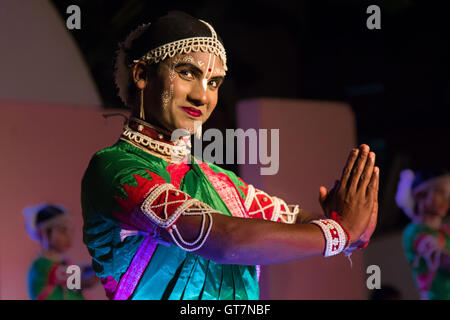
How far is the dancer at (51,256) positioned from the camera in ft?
9.53

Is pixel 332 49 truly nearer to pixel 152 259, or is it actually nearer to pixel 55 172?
pixel 55 172

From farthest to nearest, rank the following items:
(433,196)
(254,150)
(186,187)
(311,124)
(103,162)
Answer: (433,196)
(311,124)
(254,150)
(186,187)
(103,162)

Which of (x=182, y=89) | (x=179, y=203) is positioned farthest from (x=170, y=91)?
(x=179, y=203)

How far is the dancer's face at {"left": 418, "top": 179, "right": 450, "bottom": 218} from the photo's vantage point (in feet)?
13.2

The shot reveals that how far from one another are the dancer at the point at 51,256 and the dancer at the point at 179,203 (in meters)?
1.36

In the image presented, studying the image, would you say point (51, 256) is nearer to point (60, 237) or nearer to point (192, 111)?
point (60, 237)

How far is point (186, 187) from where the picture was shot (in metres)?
1.66

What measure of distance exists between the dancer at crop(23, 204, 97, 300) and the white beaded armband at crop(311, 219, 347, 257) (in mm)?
1753

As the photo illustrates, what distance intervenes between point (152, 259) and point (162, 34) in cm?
60

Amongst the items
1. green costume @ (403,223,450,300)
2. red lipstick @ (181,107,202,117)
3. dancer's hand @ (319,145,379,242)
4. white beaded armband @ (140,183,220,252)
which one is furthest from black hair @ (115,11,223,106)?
green costume @ (403,223,450,300)

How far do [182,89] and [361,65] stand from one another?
304 centimetres

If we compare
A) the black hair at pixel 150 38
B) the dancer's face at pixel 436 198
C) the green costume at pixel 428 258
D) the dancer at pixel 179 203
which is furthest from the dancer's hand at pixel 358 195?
the dancer's face at pixel 436 198

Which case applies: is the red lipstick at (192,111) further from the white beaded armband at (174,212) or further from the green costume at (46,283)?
the green costume at (46,283)

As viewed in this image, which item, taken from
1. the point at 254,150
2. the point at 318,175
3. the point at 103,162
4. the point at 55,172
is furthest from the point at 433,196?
the point at 103,162
